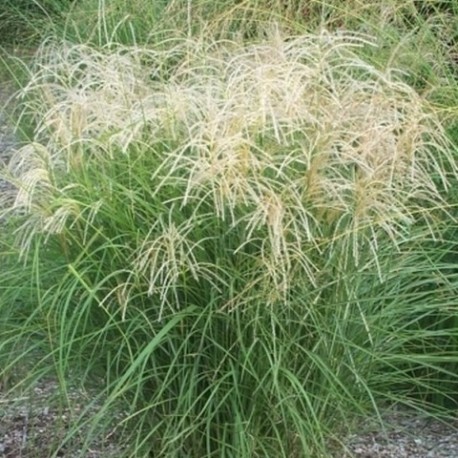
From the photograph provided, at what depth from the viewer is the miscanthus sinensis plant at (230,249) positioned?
11.4 feet

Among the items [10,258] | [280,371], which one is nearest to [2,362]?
[10,258]

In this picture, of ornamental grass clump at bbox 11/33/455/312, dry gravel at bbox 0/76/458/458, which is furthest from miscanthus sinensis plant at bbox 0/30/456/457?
dry gravel at bbox 0/76/458/458

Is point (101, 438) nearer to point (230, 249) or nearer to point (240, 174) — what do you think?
point (230, 249)

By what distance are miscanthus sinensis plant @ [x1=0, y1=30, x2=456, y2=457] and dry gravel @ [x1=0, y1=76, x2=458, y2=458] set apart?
416mm

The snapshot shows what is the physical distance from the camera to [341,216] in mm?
3564

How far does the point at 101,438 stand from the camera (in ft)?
13.4

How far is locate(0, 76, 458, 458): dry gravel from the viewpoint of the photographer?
13.6 ft

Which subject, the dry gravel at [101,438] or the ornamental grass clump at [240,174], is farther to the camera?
the dry gravel at [101,438]

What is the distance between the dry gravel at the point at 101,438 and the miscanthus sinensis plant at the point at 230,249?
416 mm

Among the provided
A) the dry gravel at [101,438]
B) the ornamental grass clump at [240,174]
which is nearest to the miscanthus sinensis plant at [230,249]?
the ornamental grass clump at [240,174]

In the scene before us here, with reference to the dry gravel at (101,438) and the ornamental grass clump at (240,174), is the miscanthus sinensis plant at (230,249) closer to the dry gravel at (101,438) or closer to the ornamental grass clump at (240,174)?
the ornamental grass clump at (240,174)

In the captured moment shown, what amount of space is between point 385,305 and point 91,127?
41.2 inches

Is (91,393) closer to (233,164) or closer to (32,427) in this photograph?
(32,427)

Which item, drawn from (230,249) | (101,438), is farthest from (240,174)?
(101,438)
